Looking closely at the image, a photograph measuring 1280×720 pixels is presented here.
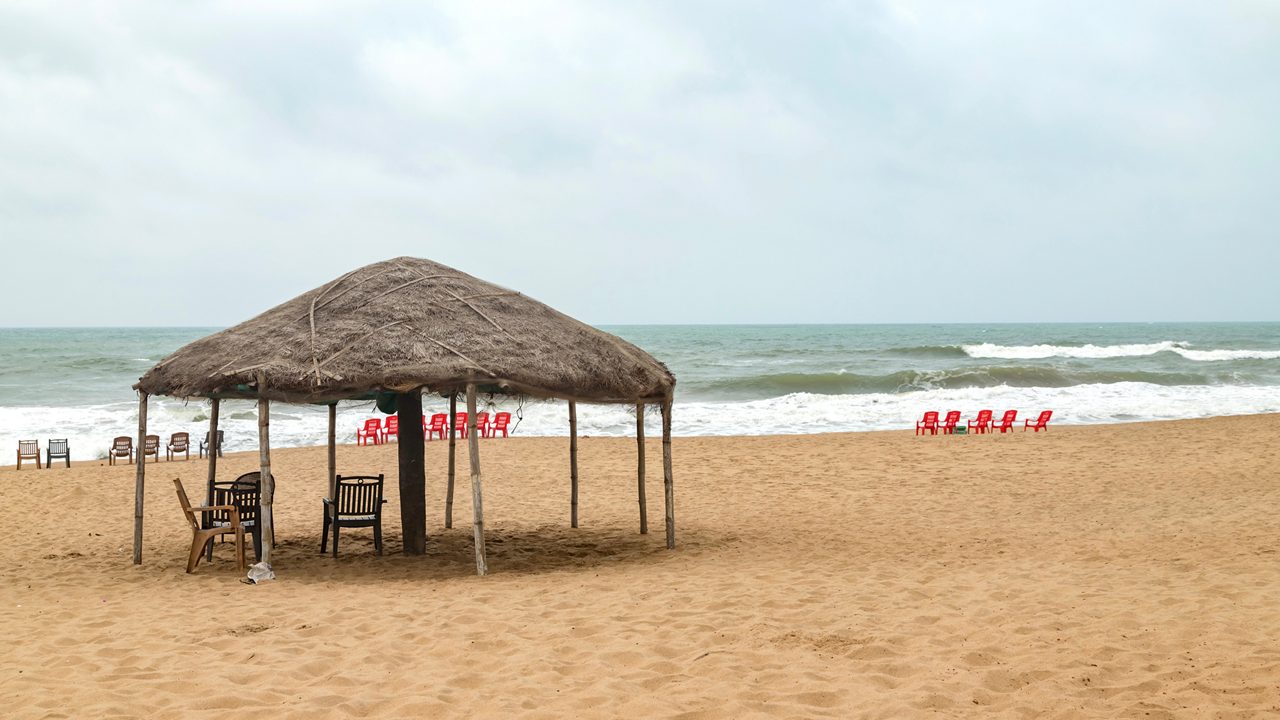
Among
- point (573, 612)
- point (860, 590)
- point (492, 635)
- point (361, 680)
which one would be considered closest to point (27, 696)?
point (361, 680)

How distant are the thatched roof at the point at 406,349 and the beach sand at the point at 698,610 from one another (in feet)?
5.69

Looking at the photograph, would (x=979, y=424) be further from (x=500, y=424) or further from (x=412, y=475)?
(x=412, y=475)

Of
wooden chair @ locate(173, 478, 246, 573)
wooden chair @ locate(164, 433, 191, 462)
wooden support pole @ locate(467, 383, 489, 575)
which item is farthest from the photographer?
wooden chair @ locate(164, 433, 191, 462)

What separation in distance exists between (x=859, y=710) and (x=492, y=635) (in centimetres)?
251

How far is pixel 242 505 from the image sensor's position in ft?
30.3

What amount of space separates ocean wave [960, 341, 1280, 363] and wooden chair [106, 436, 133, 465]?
43.4 meters

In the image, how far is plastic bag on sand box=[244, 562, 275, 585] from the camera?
26.5 ft

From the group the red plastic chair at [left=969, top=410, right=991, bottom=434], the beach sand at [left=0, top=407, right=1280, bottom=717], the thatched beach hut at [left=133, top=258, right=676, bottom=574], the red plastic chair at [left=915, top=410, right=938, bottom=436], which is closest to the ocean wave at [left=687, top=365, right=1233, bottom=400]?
the red plastic chair at [left=915, top=410, right=938, bottom=436]

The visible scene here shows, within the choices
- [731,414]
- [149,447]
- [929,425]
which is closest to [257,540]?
[149,447]

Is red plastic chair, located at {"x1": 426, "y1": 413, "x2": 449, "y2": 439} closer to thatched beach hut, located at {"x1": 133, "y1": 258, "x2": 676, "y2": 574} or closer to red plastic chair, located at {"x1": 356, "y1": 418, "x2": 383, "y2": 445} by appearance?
red plastic chair, located at {"x1": 356, "y1": 418, "x2": 383, "y2": 445}

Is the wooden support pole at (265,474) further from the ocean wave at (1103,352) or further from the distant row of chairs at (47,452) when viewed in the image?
the ocean wave at (1103,352)

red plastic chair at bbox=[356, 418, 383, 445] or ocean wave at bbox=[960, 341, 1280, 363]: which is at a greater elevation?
ocean wave at bbox=[960, 341, 1280, 363]

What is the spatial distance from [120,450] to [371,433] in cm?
551

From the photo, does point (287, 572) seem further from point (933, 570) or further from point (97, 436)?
point (97, 436)
